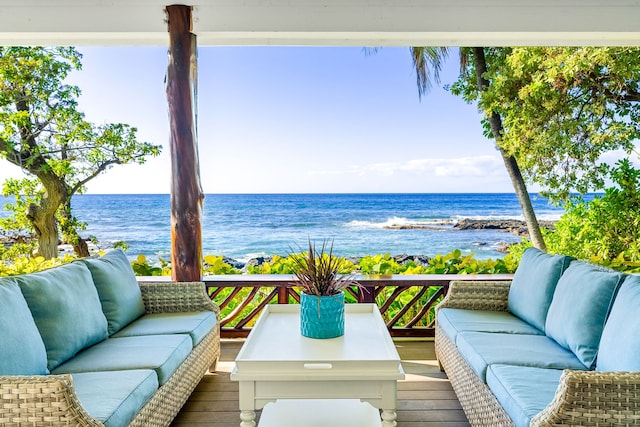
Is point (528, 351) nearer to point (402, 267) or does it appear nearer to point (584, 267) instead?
point (584, 267)

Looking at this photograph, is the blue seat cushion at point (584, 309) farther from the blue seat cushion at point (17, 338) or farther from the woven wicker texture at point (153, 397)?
the blue seat cushion at point (17, 338)

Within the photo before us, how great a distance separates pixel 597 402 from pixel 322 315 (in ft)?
4.00

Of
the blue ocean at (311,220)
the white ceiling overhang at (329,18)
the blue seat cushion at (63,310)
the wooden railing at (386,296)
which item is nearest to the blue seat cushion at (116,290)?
the blue seat cushion at (63,310)

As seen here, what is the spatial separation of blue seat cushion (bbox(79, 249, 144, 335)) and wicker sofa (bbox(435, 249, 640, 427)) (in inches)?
75.5

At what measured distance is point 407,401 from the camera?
2.55 meters

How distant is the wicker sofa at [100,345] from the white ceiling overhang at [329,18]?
6.08 ft

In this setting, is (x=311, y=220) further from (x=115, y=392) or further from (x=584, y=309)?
(x=115, y=392)

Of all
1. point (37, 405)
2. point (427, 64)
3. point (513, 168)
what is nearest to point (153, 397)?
point (37, 405)

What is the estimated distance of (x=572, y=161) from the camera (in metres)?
5.17

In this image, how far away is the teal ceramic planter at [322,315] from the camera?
2.26 metres

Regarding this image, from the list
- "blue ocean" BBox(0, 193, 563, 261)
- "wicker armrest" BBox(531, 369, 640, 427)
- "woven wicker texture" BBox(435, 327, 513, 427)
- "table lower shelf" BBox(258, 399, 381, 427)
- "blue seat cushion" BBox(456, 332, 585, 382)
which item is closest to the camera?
→ "wicker armrest" BBox(531, 369, 640, 427)

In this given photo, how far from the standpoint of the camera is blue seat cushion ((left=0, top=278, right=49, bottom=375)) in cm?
166

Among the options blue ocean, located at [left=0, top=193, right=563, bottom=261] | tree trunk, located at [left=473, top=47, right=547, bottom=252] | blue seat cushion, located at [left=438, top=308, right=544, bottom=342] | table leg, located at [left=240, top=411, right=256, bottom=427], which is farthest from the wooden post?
blue ocean, located at [left=0, top=193, right=563, bottom=261]

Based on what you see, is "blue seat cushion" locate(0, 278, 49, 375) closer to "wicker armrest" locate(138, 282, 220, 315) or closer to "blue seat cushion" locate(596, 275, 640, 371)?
"wicker armrest" locate(138, 282, 220, 315)
